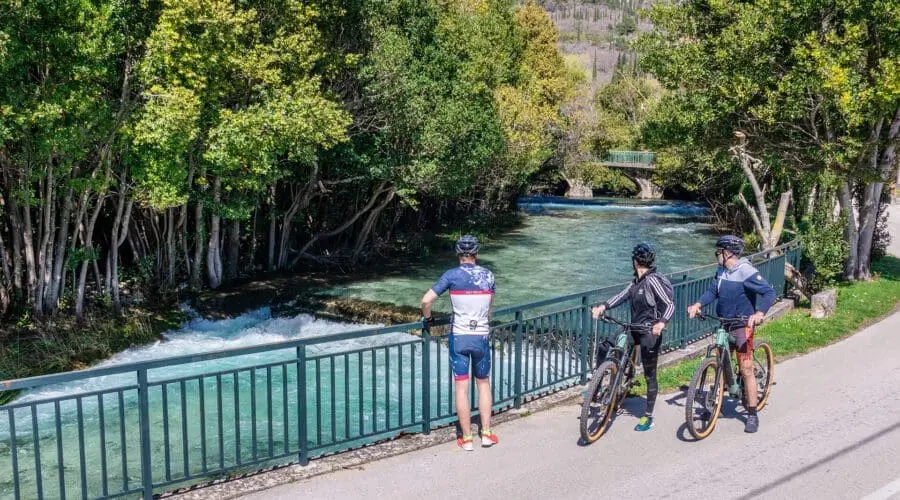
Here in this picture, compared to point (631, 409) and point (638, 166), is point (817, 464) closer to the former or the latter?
point (631, 409)

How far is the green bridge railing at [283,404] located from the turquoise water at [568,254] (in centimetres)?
686

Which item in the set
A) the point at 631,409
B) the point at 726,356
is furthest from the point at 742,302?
the point at 631,409

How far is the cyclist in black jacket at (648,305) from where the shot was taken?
6941mm

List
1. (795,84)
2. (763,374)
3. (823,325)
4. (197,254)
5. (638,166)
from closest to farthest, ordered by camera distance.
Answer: (763,374) → (823,325) → (795,84) → (197,254) → (638,166)

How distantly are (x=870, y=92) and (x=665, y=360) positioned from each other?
8.14m

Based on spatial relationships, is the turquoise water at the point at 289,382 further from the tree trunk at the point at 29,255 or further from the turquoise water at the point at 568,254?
the tree trunk at the point at 29,255

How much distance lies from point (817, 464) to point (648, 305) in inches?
74.6

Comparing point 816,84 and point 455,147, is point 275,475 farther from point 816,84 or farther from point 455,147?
point 455,147

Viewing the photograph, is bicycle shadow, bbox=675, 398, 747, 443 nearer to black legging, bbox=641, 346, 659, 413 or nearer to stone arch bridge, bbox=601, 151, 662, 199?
black legging, bbox=641, 346, 659, 413

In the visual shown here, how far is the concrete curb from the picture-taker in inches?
233

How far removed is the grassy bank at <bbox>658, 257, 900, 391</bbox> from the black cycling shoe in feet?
4.70

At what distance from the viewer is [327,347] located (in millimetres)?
15281

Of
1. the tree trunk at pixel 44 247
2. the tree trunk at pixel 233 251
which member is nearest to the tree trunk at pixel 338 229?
the tree trunk at pixel 233 251

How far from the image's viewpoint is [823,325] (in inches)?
465
